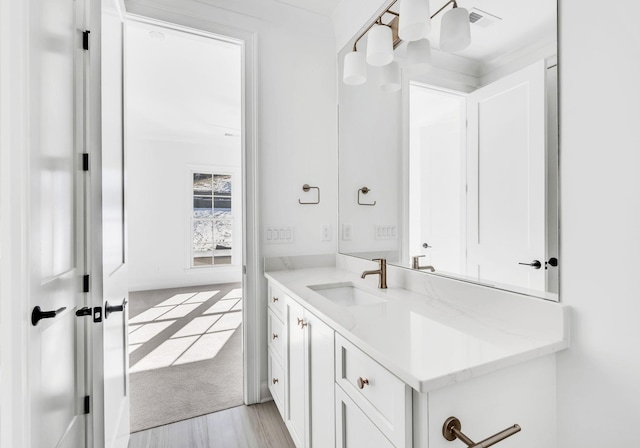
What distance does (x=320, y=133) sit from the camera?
225 cm

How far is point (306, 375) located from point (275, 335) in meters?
0.55

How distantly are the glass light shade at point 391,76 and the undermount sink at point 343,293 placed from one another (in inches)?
44.7

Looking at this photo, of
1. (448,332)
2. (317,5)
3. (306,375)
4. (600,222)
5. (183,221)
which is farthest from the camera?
(183,221)

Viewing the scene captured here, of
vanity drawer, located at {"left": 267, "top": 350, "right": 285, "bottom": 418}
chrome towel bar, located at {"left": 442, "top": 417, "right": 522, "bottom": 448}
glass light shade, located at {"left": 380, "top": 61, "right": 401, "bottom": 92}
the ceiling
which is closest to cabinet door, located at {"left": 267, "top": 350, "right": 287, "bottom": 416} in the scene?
vanity drawer, located at {"left": 267, "top": 350, "right": 285, "bottom": 418}

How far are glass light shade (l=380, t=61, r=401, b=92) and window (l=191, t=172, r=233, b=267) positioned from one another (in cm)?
491

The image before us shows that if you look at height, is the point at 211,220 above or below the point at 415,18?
below

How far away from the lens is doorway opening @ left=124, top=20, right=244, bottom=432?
7.34ft

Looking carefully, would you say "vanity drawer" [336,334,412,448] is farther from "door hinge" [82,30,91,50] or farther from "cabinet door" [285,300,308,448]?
"door hinge" [82,30,91,50]

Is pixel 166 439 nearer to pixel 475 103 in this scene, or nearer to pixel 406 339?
pixel 406 339

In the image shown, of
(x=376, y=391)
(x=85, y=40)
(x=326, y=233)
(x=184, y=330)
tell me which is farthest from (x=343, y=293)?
(x=184, y=330)

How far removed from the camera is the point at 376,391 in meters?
0.89

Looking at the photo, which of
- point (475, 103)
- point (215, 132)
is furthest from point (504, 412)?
point (215, 132)

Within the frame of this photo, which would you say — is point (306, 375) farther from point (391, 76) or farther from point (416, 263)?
point (391, 76)

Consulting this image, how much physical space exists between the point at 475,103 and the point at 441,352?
0.95 m
